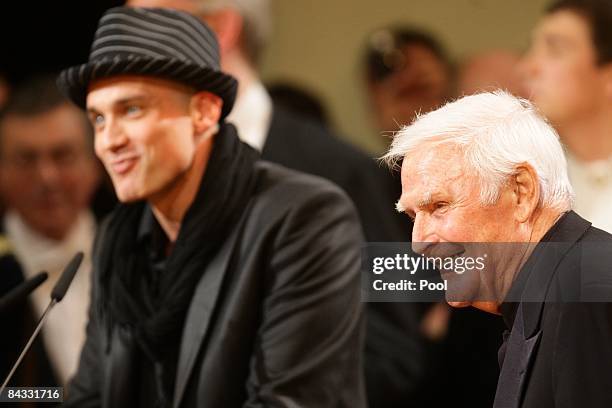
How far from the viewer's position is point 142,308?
2.44m

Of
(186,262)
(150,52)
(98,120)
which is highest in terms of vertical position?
(150,52)

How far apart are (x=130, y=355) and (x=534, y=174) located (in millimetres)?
1022

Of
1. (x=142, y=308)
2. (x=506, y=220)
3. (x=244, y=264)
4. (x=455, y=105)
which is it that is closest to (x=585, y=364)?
(x=506, y=220)

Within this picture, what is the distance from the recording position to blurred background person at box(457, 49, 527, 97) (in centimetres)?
299

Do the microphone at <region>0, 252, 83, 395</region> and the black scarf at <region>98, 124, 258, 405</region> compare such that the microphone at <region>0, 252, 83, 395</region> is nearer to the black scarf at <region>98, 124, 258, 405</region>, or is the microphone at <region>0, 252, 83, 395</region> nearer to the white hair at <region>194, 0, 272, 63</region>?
the black scarf at <region>98, 124, 258, 405</region>

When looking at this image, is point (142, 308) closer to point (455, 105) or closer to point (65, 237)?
point (455, 105)

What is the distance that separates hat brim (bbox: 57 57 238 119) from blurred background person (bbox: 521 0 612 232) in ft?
2.42

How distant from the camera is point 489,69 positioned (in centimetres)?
326

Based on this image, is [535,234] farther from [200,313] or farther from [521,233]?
[200,313]

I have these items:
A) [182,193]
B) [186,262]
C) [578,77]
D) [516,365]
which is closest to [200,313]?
[186,262]

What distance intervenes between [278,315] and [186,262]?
0.23 meters

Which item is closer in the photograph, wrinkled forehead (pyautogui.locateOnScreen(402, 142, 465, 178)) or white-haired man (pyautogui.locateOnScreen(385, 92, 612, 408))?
→ white-haired man (pyautogui.locateOnScreen(385, 92, 612, 408))

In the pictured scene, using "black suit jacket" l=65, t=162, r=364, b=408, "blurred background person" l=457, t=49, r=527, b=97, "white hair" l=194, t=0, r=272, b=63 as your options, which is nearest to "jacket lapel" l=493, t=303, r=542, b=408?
"black suit jacket" l=65, t=162, r=364, b=408

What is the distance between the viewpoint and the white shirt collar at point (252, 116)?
318cm
